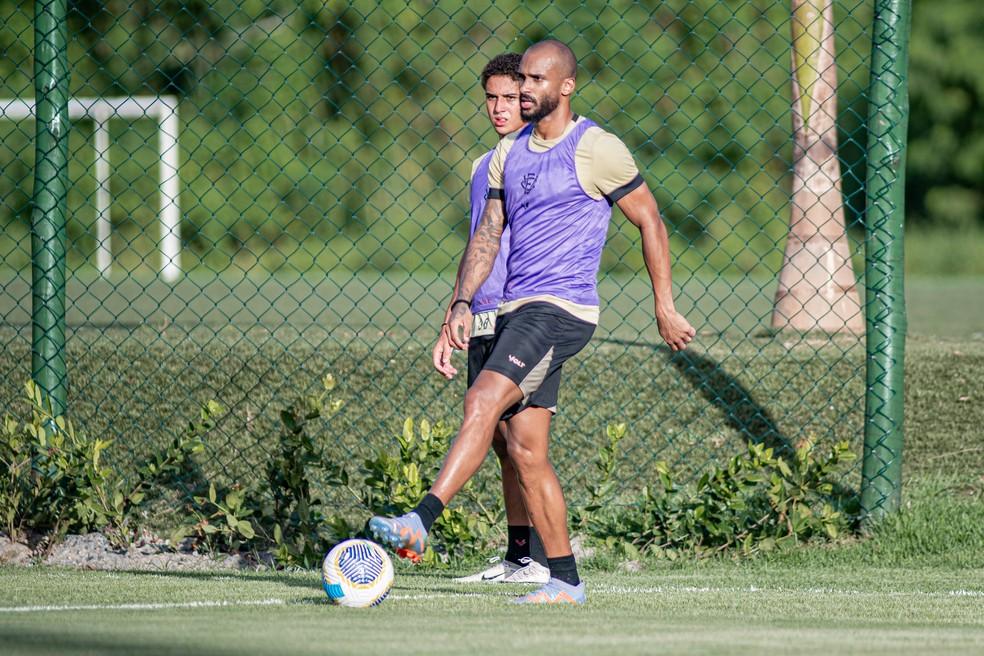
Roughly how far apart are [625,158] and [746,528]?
88.9 inches

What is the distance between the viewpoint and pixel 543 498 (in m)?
4.63

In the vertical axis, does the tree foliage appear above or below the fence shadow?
above

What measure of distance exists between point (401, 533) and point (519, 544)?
4.85ft

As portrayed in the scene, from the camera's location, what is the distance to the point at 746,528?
6137mm

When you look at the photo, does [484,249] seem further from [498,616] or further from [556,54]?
[498,616]

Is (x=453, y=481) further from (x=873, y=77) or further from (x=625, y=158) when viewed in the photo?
(x=873, y=77)

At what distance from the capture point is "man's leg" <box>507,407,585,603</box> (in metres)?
4.61

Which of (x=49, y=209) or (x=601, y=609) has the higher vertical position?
(x=49, y=209)

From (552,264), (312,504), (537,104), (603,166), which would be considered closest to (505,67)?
(537,104)

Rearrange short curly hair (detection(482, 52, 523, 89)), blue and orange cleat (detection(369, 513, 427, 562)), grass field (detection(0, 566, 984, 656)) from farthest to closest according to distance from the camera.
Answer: short curly hair (detection(482, 52, 523, 89)) → blue and orange cleat (detection(369, 513, 427, 562)) → grass field (detection(0, 566, 984, 656))

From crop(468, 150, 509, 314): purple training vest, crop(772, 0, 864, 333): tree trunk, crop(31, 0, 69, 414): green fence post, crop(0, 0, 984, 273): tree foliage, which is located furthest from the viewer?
crop(0, 0, 984, 273): tree foliage

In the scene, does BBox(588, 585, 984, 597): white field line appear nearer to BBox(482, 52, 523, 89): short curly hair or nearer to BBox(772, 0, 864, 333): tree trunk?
BBox(482, 52, 523, 89): short curly hair

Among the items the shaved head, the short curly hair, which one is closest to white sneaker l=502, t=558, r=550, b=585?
the shaved head

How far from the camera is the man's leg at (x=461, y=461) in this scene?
4.05 metres
